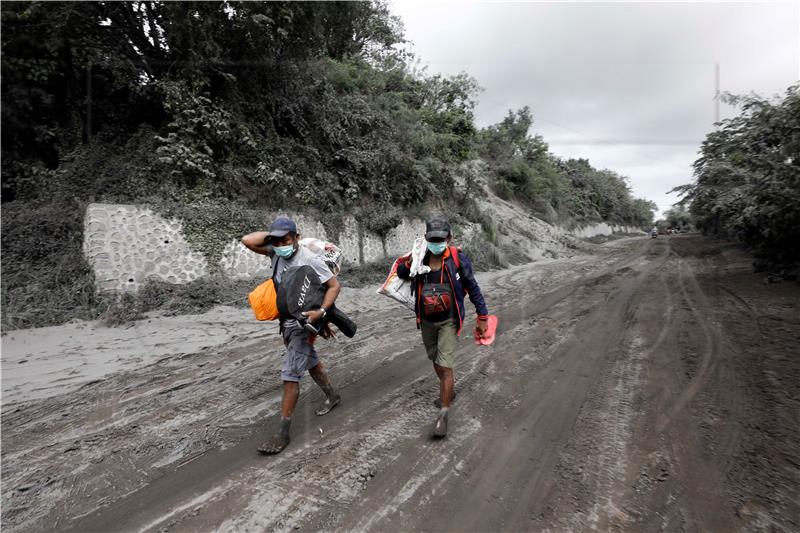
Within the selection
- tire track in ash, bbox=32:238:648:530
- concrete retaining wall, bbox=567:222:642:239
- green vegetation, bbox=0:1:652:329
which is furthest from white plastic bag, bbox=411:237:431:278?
concrete retaining wall, bbox=567:222:642:239

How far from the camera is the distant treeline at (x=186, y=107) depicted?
883cm

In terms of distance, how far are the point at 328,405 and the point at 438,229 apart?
2094mm

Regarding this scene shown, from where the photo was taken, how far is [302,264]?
131 inches

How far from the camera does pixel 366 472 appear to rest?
109 inches

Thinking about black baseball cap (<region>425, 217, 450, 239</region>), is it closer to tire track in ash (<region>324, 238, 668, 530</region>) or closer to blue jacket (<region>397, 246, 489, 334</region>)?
blue jacket (<region>397, 246, 489, 334</region>)

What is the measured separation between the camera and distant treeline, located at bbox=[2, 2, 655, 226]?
883cm

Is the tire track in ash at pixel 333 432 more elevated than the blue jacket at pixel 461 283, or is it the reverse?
the blue jacket at pixel 461 283

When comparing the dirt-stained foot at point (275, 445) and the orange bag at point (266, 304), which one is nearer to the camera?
the dirt-stained foot at point (275, 445)

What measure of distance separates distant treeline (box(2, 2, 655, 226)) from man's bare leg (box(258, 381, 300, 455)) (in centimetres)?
772

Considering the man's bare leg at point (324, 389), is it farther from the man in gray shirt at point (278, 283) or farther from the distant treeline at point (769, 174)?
the distant treeline at point (769, 174)

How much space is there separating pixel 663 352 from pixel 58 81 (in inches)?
585

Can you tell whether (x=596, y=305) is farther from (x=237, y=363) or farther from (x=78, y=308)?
(x=78, y=308)

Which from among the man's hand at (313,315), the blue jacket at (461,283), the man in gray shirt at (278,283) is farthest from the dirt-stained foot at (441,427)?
the man's hand at (313,315)

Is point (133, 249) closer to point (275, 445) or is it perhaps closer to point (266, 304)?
point (266, 304)
